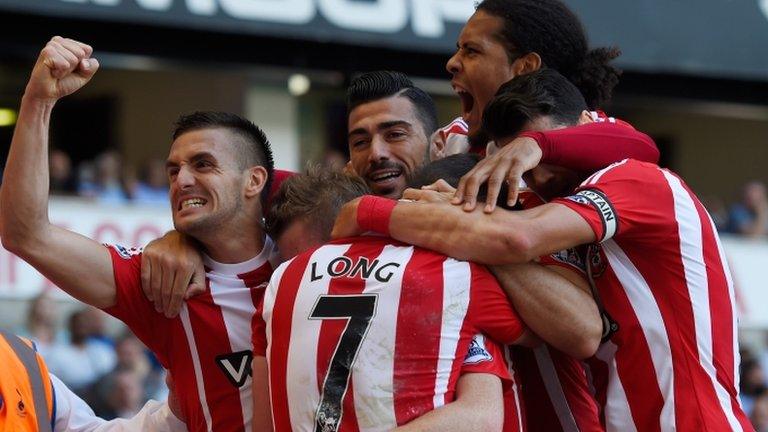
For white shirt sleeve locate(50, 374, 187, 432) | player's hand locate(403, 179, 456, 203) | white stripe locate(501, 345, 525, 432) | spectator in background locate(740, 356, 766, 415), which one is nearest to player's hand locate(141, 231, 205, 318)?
white shirt sleeve locate(50, 374, 187, 432)

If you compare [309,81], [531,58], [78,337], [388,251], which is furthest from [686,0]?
[388,251]

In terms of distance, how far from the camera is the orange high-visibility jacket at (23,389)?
5270mm

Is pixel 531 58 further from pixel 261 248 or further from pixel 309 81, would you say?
pixel 309 81

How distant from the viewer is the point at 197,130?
5547 mm

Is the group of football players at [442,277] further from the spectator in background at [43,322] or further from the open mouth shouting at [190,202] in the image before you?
the spectator in background at [43,322]

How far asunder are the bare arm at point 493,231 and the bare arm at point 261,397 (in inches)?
24.1

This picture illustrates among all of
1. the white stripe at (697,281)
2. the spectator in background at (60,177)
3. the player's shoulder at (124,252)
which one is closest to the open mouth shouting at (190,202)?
the player's shoulder at (124,252)

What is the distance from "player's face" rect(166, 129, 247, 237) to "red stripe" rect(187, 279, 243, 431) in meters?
0.27

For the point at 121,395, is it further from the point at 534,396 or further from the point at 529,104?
the point at 529,104

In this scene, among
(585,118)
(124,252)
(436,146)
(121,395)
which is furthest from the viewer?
(121,395)

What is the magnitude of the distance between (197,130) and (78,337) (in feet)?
24.4

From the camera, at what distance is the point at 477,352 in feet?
14.7

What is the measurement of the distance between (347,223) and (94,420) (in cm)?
171

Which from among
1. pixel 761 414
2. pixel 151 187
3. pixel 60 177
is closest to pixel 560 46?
pixel 761 414
